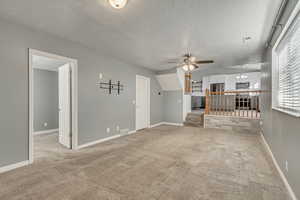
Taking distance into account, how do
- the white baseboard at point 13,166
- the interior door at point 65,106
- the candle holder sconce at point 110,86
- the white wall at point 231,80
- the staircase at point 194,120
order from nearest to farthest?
the white baseboard at point 13,166
the interior door at point 65,106
the candle holder sconce at point 110,86
the staircase at point 194,120
the white wall at point 231,80

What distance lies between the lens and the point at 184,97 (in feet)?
21.4

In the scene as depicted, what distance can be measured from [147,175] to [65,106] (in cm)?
268

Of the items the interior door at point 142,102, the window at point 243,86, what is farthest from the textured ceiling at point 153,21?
the window at point 243,86

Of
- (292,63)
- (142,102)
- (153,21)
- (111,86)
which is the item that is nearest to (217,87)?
(142,102)

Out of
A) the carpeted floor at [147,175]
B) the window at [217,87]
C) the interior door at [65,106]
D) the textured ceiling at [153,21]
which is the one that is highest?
the textured ceiling at [153,21]

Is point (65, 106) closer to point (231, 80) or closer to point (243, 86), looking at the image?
point (231, 80)

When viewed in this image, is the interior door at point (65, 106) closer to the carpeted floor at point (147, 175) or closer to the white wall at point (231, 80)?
the carpeted floor at point (147, 175)

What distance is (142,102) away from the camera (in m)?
5.85

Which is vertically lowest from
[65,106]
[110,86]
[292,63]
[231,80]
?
[65,106]

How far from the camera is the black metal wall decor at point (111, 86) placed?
159 inches

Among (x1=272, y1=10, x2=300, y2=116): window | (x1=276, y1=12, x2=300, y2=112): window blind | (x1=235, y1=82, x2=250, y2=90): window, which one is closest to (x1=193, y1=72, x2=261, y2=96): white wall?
(x1=235, y1=82, x2=250, y2=90): window

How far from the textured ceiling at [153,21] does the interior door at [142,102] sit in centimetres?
220

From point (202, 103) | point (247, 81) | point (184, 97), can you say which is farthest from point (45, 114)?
point (247, 81)

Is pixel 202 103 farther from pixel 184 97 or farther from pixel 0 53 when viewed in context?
pixel 0 53
